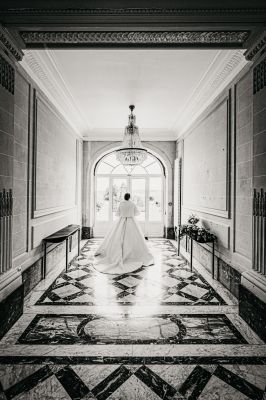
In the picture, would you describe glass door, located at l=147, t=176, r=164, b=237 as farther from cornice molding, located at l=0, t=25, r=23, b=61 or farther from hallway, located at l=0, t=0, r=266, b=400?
cornice molding, located at l=0, t=25, r=23, b=61

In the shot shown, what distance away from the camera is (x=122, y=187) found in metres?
8.45

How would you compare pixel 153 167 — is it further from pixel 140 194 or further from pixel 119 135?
pixel 119 135

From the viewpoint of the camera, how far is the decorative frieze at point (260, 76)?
2473 mm

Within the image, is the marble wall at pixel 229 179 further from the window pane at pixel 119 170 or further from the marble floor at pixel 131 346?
the window pane at pixel 119 170

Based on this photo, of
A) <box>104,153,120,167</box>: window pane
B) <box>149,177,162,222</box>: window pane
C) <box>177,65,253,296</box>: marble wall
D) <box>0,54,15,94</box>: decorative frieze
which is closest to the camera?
<box>0,54,15,94</box>: decorative frieze

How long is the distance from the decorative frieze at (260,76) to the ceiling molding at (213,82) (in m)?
0.75

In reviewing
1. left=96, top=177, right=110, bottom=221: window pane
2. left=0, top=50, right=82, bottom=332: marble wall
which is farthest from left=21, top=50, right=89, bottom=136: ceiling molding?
left=96, top=177, right=110, bottom=221: window pane

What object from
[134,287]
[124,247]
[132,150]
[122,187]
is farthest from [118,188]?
[134,287]

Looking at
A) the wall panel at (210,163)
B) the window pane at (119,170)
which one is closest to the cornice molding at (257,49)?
Answer: the wall panel at (210,163)

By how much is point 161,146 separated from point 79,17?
5888 millimetres

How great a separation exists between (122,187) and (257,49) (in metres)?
6.25

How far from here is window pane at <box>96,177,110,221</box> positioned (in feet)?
27.7

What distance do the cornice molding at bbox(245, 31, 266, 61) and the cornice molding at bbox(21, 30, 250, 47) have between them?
0.13 metres

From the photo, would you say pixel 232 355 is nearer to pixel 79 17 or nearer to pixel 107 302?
pixel 107 302
